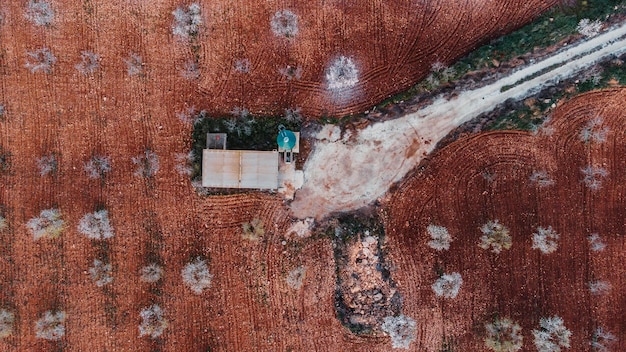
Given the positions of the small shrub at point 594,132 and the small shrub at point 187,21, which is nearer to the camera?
the small shrub at point 187,21

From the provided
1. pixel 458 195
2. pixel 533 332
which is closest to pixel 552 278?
pixel 533 332

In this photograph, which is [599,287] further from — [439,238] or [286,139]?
[286,139]

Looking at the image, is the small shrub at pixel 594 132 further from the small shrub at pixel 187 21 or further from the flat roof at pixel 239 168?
the small shrub at pixel 187 21

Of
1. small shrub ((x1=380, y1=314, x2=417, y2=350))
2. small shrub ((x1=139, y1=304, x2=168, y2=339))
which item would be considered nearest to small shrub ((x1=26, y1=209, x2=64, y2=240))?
small shrub ((x1=139, y1=304, x2=168, y2=339))

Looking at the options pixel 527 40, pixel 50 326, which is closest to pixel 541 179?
pixel 527 40

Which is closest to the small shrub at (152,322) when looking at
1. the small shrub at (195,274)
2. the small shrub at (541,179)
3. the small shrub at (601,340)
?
the small shrub at (195,274)

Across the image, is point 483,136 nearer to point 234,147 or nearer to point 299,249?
point 299,249

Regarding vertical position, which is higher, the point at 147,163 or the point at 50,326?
the point at 147,163
